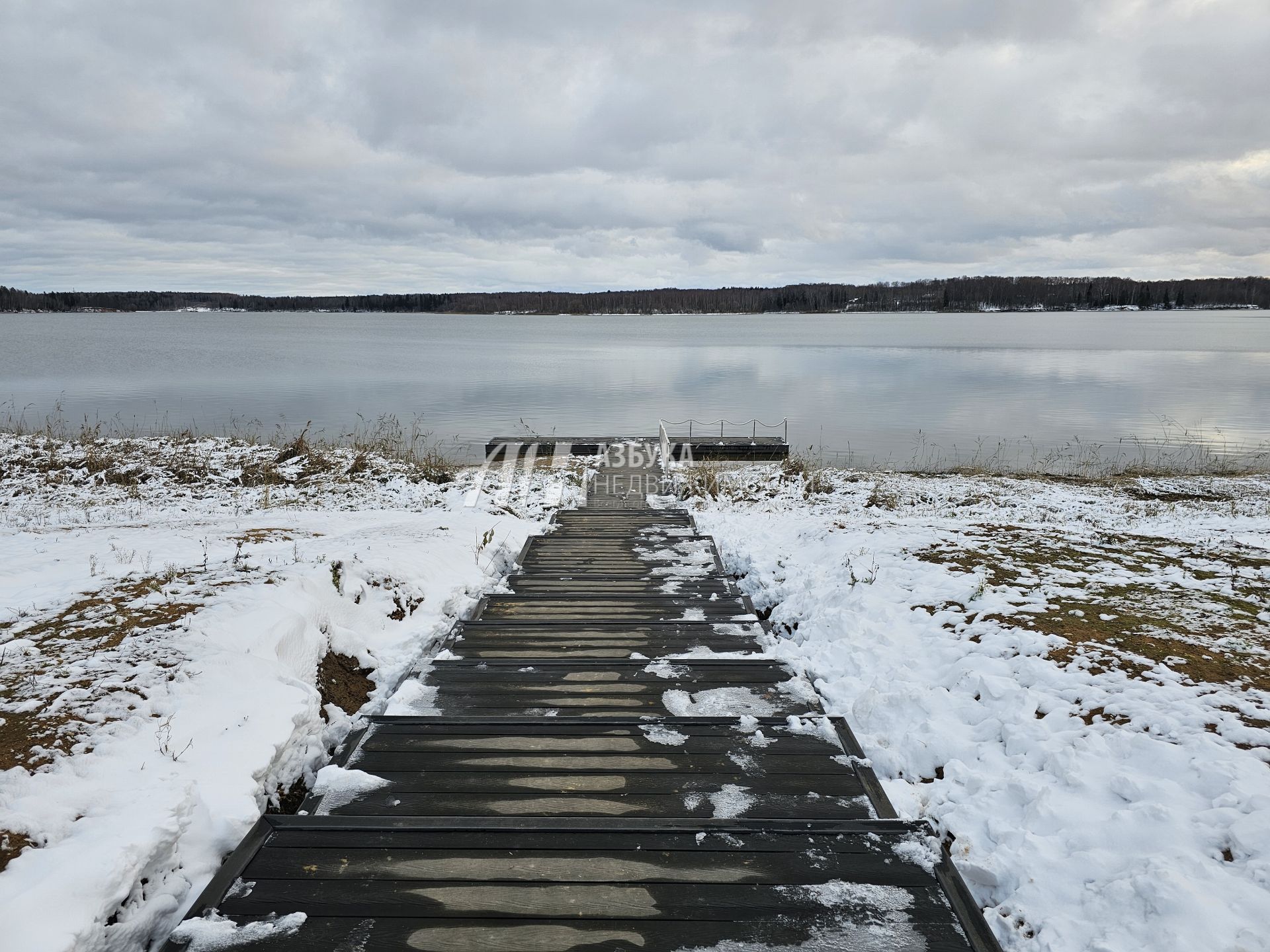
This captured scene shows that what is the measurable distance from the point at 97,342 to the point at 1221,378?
8512cm

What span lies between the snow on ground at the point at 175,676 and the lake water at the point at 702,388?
13920 millimetres

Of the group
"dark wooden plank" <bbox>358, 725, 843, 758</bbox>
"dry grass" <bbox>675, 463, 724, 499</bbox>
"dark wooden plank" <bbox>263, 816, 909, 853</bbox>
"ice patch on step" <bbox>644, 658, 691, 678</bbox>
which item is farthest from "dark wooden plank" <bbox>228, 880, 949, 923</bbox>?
"dry grass" <bbox>675, 463, 724, 499</bbox>

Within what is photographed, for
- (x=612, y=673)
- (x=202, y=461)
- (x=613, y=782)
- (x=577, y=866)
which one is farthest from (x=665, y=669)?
(x=202, y=461)

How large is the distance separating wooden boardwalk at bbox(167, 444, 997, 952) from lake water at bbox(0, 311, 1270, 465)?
16689 millimetres

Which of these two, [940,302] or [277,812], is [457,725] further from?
[940,302]

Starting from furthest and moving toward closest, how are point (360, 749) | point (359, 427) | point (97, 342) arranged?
point (97, 342) → point (359, 427) → point (360, 749)

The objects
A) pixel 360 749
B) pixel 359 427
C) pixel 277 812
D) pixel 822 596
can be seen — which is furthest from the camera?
pixel 359 427

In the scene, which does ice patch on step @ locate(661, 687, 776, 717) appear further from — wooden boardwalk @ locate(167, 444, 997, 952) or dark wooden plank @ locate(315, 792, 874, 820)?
dark wooden plank @ locate(315, 792, 874, 820)

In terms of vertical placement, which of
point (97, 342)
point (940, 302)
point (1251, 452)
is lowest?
point (1251, 452)

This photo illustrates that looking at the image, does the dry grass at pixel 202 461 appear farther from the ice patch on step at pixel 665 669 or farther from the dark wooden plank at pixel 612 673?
the ice patch on step at pixel 665 669

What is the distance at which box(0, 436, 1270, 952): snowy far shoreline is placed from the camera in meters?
2.66

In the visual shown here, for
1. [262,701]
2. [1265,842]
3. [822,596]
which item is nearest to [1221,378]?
[822,596]

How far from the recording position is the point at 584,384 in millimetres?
37375

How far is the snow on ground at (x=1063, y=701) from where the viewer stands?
8.87ft
